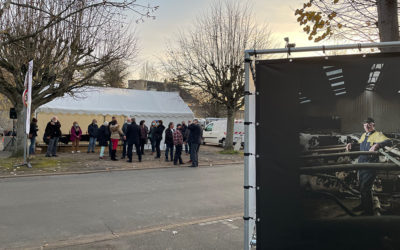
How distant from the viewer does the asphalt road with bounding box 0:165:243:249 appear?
14.6 ft

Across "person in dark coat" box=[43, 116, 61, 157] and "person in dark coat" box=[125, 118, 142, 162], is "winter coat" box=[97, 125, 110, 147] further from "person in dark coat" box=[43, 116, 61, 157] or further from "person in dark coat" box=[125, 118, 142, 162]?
"person in dark coat" box=[43, 116, 61, 157]

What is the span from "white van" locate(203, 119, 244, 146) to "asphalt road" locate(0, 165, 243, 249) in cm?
1295

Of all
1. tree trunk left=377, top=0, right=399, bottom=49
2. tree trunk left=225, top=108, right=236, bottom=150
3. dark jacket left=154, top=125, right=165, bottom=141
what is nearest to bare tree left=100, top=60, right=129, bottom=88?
dark jacket left=154, top=125, right=165, bottom=141

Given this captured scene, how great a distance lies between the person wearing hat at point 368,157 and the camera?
2.45 meters

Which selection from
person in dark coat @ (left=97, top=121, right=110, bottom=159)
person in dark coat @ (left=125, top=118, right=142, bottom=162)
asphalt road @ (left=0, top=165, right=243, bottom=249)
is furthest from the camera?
person in dark coat @ (left=97, top=121, right=110, bottom=159)

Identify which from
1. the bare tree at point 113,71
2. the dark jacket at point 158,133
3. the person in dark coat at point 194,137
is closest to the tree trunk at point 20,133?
the bare tree at point 113,71

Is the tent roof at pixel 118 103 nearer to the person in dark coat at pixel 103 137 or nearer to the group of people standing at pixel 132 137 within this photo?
the group of people standing at pixel 132 137

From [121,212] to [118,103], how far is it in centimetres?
1328

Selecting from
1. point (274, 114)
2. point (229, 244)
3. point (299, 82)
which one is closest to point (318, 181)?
point (274, 114)

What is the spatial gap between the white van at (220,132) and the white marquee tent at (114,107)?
12.4 feet

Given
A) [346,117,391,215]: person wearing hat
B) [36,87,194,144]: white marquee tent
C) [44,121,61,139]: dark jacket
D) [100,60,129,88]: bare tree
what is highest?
[100,60,129,88]: bare tree

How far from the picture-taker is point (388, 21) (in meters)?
4.65

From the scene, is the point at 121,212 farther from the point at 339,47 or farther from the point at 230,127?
the point at 230,127

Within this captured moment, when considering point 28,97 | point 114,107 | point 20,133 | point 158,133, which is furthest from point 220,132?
point 28,97
